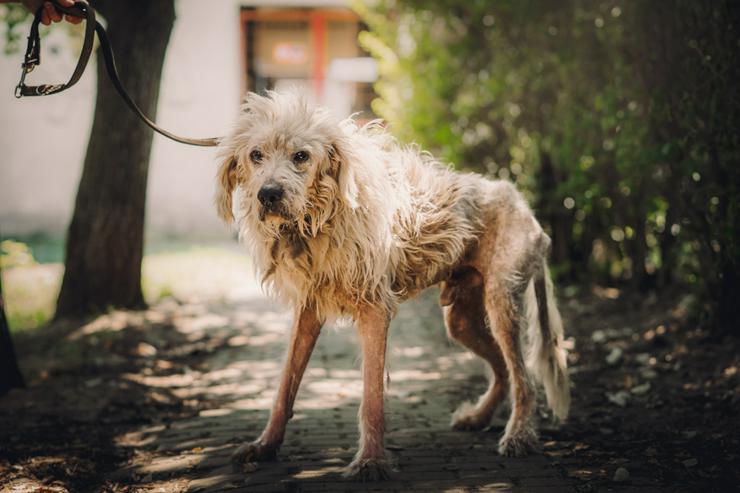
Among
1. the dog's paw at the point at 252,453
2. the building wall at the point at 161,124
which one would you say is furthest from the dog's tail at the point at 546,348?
the building wall at the point at 161,124

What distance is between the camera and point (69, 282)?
809 cm

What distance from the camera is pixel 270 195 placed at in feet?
11.9

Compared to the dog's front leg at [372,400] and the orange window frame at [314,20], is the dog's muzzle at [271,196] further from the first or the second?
the orange window frame at [314,20]

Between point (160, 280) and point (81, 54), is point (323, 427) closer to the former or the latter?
point (81, 54)

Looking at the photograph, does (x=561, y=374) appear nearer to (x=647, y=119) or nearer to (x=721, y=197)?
(x=721, y=197)

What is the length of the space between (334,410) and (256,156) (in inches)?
86.1

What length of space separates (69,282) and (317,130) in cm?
521

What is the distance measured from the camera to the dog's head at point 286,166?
3709mm

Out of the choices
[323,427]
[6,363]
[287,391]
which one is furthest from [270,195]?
[6,363]

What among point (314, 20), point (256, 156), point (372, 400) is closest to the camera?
point (256, 156)

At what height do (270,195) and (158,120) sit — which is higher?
(158,120)

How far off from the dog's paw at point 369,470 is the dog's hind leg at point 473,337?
112cm

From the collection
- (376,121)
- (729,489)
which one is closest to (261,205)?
(376,121)

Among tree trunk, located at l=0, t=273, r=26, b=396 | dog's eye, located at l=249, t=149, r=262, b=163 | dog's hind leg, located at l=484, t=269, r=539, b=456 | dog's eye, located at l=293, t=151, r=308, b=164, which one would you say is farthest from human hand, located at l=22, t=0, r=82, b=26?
dog's hind leg, located at l=484, t=269, r=539, b=456
